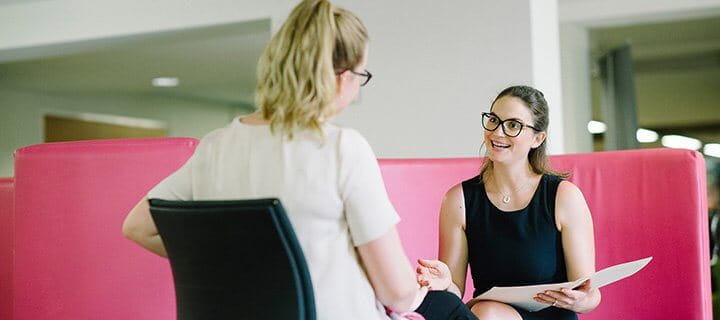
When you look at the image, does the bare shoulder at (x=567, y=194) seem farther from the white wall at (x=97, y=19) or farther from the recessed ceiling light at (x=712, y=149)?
the recessed ceiling light at (x=712, y=149)

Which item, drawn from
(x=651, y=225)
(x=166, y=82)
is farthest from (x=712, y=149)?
(x=651, y=225)

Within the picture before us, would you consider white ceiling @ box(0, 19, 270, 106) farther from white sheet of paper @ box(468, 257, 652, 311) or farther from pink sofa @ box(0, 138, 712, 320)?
white sheet of paper @ box(468, 257, 652, 311)

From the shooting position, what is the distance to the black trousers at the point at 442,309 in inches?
66.4

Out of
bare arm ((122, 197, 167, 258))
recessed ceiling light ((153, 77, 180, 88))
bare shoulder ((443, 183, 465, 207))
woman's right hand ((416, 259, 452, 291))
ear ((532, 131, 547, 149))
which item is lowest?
woman's right hand ((416, 259, 452, 291))

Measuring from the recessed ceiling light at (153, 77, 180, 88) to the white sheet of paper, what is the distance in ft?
25.3

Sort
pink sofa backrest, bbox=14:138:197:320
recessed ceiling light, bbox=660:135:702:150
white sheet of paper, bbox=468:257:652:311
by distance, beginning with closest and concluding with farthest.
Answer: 1. white sheet of paper, bbox=468:257:652:311
2. pink sofa backrest, bbox=14:138:197:320
3. recessed ceiling light, bbox=660:135:702:150

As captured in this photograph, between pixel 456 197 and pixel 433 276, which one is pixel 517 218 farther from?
pixel 433 276

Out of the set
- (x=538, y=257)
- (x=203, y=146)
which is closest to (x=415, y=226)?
(x=538, y=257)

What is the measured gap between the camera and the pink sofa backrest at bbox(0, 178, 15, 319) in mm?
3045

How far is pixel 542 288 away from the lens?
2.06m

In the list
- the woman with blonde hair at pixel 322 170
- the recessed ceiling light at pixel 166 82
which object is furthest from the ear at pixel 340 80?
the recessed ceiling light at pixel 166 82

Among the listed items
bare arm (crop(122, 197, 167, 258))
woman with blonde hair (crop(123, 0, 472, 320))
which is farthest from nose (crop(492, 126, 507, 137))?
bare arm (crop(122, 197, 167, 258))

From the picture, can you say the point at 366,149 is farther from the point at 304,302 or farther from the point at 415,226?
the point at 415,226

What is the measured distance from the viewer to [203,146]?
1518 millimetres
